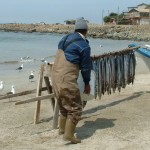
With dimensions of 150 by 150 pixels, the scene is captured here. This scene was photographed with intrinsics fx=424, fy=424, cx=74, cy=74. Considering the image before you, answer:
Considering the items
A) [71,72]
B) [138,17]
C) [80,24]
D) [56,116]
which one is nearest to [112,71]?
[56,116]

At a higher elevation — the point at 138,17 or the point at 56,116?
the point at 56,116

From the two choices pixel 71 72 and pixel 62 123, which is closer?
pixel 71 72

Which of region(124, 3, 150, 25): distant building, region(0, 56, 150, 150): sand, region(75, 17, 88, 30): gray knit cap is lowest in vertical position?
region(124, 3, 150, 25): distant building

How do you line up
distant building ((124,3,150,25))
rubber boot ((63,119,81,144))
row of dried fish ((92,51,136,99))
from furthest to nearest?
1. distant building ((124,3,150,25))
2. row of dried fish ((92,51,136,99))
3. rubber boot ((63,119,81,144))

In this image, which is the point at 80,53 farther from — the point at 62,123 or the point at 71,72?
the point at 62,123

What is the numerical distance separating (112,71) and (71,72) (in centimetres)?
319

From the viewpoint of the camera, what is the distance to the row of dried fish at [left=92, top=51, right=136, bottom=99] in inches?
358

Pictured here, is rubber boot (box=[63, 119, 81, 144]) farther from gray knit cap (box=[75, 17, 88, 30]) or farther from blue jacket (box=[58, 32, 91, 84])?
gray knit cap (box=[75, 17, 88, 30])

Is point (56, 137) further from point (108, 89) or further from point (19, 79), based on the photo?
point (19, 79)

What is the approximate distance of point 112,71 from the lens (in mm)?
9617

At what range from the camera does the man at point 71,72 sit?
653cm

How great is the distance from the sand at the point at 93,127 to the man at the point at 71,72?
39 centimetres

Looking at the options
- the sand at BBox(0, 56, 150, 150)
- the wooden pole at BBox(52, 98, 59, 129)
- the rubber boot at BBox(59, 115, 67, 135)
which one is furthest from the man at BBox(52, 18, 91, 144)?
the wooden pole at BBox(52, 98, 59, 129)

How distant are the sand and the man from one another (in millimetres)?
389
